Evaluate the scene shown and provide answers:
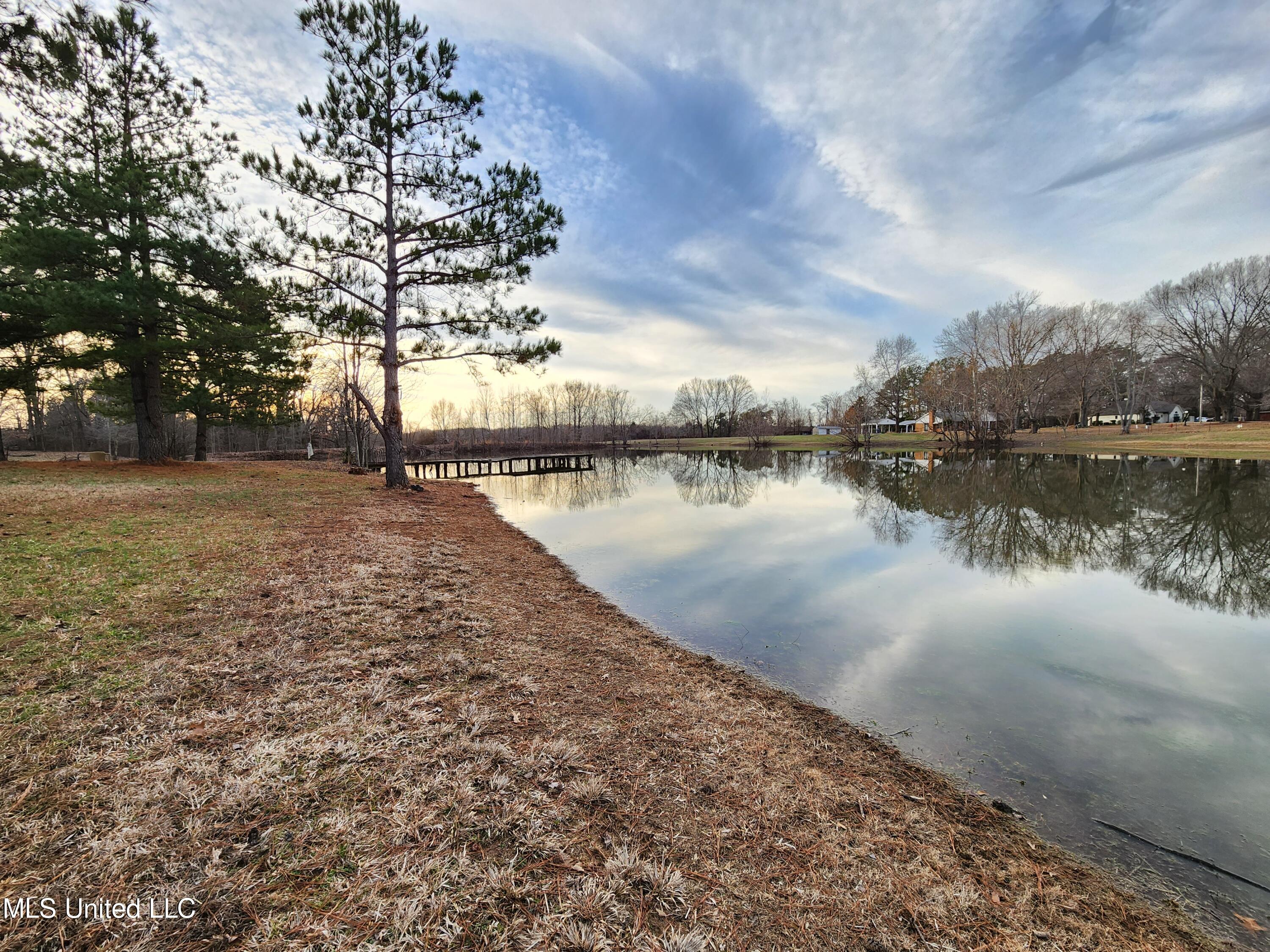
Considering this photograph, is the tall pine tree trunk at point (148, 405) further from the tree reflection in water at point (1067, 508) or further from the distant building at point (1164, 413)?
the distant building at point (1164, 413)

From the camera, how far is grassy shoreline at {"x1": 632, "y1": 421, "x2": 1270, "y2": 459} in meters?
29.3

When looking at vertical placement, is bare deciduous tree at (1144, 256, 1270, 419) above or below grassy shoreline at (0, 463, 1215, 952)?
above

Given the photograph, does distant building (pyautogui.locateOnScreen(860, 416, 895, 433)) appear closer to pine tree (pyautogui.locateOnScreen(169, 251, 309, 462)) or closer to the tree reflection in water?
the tree reflection in water

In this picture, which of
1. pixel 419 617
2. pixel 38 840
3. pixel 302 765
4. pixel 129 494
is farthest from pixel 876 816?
pixel 129 494

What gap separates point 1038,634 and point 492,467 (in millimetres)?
36440

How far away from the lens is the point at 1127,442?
36906 mm

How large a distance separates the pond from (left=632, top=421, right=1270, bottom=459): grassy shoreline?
2101 cm

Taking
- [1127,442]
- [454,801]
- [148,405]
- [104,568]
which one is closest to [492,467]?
[148,405]

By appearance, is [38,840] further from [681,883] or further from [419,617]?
[419,617]

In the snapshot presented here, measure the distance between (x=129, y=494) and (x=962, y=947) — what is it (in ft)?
47.2

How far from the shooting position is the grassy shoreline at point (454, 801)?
6.06 ft

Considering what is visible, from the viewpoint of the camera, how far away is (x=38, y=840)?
6.23 ft

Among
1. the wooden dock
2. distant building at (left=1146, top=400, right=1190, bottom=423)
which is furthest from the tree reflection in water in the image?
distant building at (left=1146, top=400, right=1190, bottom=423)

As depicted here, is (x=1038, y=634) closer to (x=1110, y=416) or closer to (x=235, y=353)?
(x=235, y=353)
